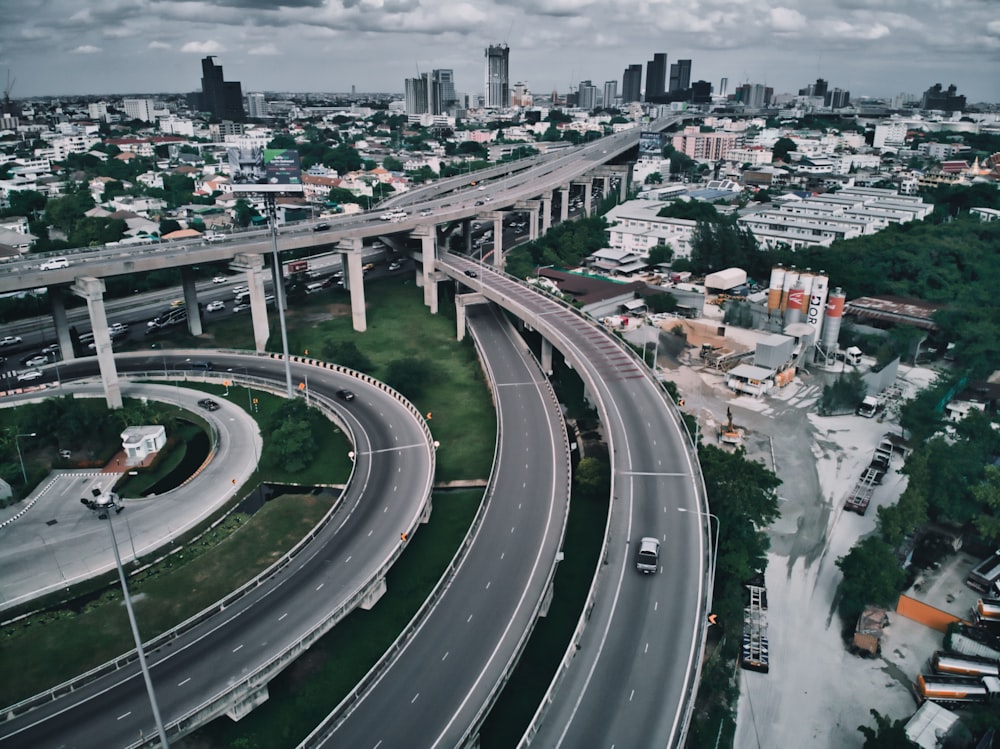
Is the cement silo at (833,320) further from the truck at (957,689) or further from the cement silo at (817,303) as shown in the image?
the truck at (957,689)

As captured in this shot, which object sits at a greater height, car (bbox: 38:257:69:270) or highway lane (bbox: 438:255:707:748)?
car (bbox: 38:257:69:270)

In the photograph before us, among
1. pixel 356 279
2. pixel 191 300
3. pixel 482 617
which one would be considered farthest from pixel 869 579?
pixel 191 300

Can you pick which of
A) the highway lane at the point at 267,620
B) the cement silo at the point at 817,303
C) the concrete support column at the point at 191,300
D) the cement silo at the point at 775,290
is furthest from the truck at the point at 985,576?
the concrete support column at the point at 191,300

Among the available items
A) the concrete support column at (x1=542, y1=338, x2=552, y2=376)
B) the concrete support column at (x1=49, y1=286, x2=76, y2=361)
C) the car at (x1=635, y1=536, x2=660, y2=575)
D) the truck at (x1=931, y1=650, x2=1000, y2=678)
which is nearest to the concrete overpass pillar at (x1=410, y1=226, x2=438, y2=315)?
the concrete support column at (x1=542, y1=338, x2=552, y2=376)

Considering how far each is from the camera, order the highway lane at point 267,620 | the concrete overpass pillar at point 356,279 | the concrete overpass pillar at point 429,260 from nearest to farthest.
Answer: the highway lane at point 267,620 < the concrete overpass pillar at point 356,279 < the concrete overpass pillar at point 429,260

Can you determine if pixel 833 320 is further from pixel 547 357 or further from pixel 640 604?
pixel 640 604

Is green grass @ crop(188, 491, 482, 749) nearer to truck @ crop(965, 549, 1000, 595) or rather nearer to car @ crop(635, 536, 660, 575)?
car @ crop(635, 536, 660, 575)
